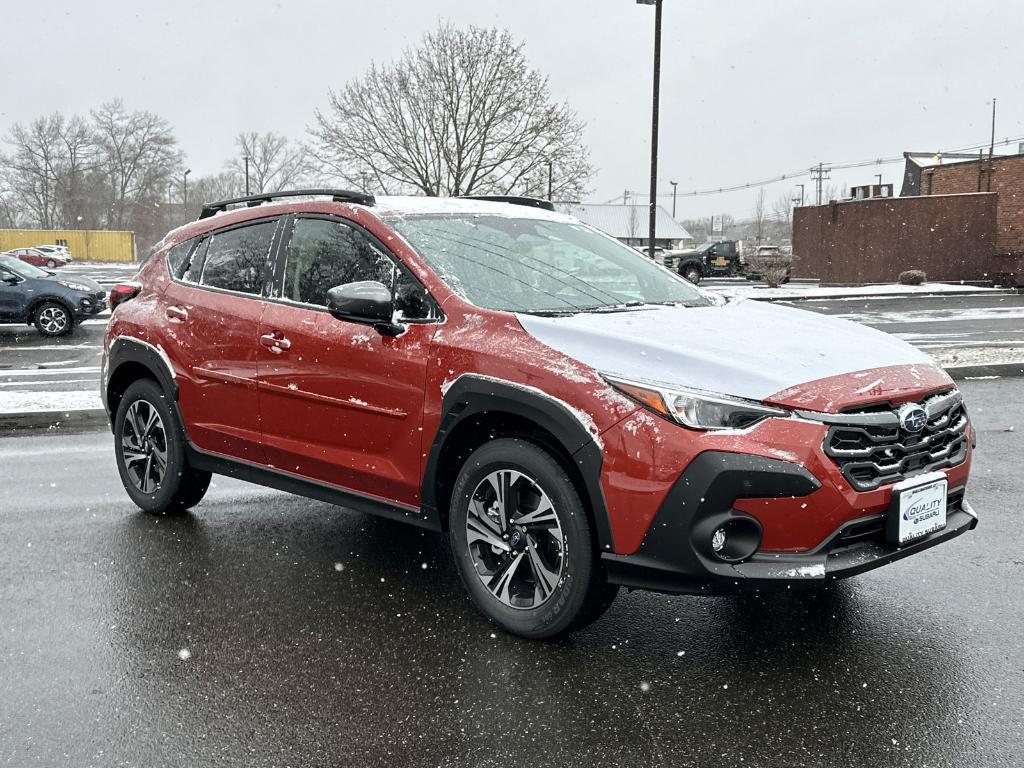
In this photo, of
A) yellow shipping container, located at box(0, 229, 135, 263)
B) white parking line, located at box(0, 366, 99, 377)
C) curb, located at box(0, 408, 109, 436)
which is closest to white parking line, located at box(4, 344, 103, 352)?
white parking line, located at box(0, 366, 99, 377)

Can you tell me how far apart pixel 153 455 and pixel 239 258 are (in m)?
1.32

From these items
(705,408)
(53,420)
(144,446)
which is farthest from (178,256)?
(53,420)

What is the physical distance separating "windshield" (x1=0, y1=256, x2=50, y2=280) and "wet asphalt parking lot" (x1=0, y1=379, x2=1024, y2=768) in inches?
581

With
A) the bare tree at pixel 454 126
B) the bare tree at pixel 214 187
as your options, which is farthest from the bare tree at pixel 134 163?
the bare tree at pixel 454 126

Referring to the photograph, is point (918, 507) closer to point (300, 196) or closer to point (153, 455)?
point (300, 196)

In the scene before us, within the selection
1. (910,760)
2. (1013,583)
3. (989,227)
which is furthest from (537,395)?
(989,227)

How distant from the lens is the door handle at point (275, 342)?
4480 mm

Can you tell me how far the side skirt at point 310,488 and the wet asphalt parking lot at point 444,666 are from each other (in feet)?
1.22

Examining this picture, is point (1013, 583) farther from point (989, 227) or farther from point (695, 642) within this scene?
point (989, 227)

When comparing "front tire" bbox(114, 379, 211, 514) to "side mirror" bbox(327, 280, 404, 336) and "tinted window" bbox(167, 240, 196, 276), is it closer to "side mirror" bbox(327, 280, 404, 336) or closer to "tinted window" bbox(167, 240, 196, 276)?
"tinted window" bbox(167, 240, 196, 276)

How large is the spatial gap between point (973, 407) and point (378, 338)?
6.62m

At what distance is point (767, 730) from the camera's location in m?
3.01

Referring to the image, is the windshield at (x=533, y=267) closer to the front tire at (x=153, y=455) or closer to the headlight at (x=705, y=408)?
the headlight at (x=705, y=408)

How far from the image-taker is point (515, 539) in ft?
12.0
